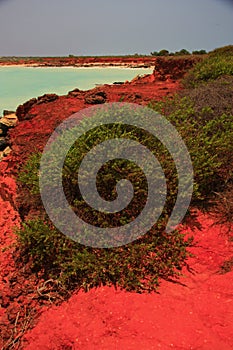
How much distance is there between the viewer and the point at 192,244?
11.6 feet

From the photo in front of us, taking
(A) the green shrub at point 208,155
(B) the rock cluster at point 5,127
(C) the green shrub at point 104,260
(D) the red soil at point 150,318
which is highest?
(B) the rock cluster at point 5,127

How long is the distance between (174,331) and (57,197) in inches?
75.3

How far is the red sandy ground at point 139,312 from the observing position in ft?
7.98

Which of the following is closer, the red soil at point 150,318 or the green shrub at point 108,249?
the red soil at point 150,318

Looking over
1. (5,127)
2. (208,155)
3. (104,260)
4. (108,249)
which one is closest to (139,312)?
(104,260)

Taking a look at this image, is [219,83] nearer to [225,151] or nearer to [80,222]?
[225,151]

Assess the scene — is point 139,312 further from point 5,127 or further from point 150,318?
point 5,127

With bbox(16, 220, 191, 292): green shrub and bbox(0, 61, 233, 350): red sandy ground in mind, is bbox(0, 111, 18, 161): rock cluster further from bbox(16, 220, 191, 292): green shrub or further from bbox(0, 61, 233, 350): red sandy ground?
bbox(16, 220, 191, 292): green shrub

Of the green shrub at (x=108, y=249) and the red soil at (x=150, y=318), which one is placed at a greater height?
the green shrub at (x=108, y=249)

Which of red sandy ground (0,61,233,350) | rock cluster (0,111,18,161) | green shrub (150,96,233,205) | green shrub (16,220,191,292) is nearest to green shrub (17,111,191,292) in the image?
green shrub (16,220,191,292)

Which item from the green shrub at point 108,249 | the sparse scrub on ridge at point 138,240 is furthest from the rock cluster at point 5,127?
the green shrub at point 108,249

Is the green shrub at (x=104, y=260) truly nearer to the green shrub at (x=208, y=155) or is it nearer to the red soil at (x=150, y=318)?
the red soil at (x=150, y=318)

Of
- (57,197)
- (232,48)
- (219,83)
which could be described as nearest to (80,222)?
(57,197)

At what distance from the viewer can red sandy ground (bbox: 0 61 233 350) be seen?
7.98ft
